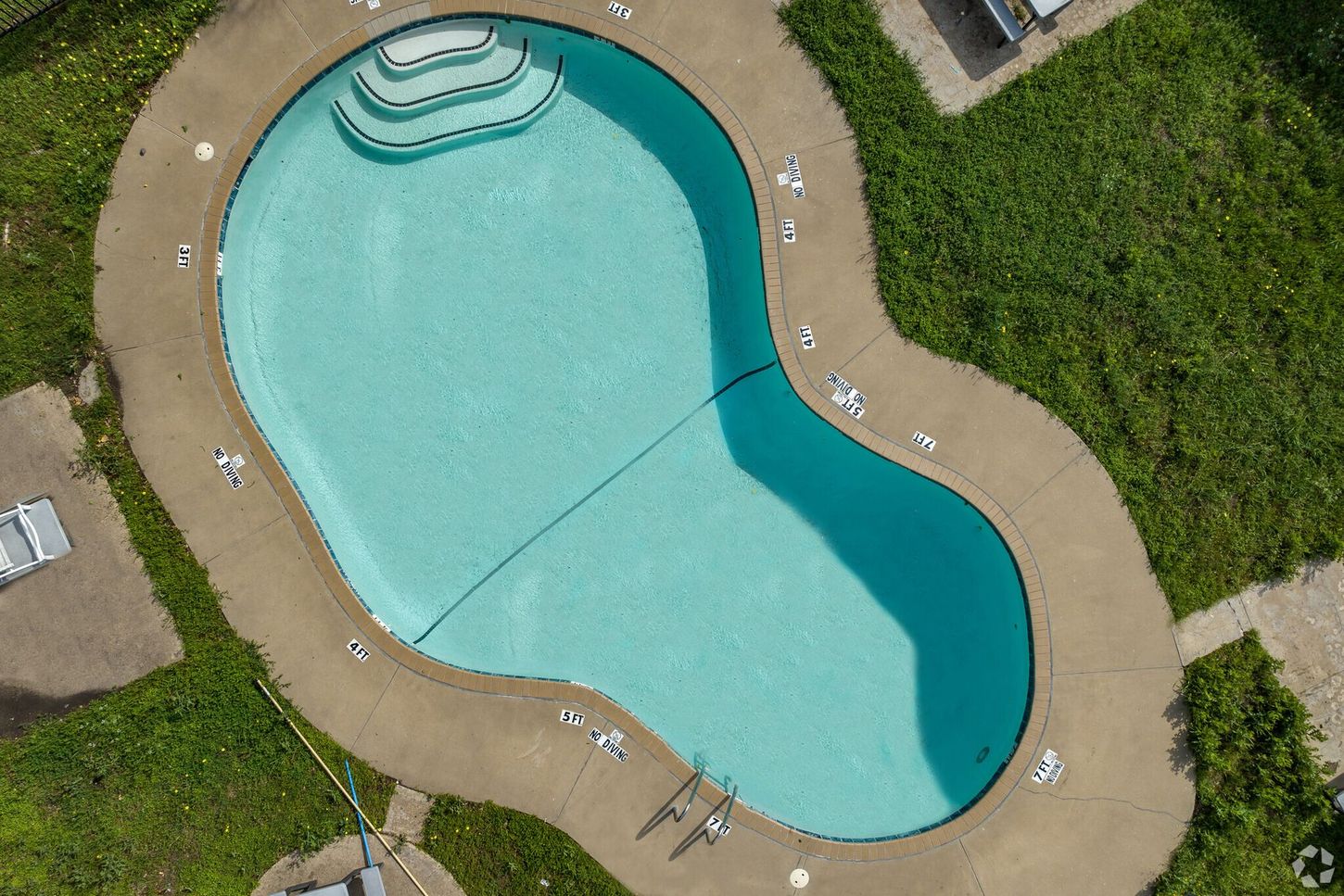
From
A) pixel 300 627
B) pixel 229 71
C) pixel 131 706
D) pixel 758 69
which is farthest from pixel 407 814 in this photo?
pixel 758 69

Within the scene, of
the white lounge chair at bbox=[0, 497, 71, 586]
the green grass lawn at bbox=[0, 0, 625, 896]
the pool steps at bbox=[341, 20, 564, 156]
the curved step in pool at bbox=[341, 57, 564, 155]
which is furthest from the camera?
the curved step in pool at bbox=[341, 57, 564, 155]

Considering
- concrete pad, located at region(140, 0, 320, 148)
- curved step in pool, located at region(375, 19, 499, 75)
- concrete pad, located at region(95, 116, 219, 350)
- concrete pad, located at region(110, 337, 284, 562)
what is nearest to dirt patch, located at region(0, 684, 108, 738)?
concrete pad, located at region(110, 337, 284, 562)

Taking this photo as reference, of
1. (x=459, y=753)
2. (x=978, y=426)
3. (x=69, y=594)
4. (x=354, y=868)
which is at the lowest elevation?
(x=354, y=868)

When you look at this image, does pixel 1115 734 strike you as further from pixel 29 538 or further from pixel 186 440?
pixel 29 538

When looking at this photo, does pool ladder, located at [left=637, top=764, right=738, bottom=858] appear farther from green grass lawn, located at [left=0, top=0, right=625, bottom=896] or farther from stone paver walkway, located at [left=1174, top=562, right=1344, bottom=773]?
stone paver walkway, located at [left=1174, top=562, right=1344, bottom=773]

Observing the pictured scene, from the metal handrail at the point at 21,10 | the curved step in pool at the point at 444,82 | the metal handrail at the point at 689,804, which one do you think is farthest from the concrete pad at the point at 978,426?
the metal handrail at the point at 21,10

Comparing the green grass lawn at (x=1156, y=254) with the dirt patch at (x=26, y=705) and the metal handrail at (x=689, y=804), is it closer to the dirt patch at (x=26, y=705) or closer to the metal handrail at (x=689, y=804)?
the metal handrail at (x=689, y=804)
